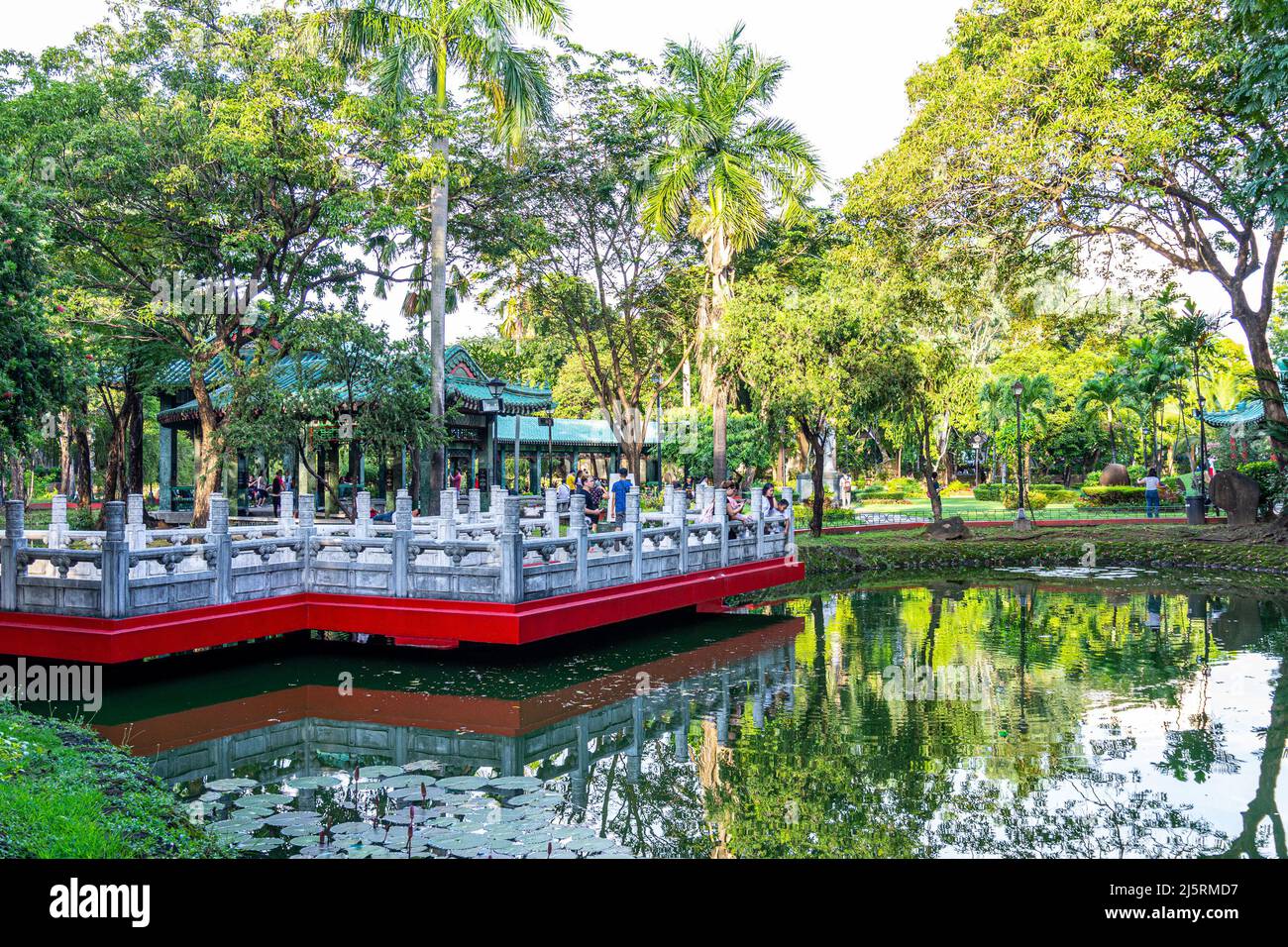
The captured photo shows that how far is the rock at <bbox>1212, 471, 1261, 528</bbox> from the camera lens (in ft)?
89.6

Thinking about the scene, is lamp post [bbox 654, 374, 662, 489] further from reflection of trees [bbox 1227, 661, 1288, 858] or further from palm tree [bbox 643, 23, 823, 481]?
reflection of trees [bbox 1227, 661, 1288, 858]

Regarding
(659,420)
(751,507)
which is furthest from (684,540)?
(659,420)

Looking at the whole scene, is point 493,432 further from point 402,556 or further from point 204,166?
point 402,556

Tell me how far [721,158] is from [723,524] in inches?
490

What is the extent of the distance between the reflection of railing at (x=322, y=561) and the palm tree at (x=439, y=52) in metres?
7.03

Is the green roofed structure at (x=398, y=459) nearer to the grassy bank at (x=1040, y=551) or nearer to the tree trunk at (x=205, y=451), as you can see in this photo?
the tree trunk at (x=205, y=451)

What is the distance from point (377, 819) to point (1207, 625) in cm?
1491

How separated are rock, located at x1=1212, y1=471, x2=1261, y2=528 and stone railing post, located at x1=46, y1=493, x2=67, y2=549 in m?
27.2

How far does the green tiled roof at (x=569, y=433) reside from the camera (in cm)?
3869

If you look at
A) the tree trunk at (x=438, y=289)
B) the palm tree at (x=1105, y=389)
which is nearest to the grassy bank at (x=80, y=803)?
the tree trunk at (x=438, y=289)

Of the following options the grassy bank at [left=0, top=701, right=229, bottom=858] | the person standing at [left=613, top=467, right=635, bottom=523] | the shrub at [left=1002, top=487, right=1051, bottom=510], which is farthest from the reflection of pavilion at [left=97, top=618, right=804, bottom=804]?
the shrub at [left=1002, top=487, right=1051, bottom=510]

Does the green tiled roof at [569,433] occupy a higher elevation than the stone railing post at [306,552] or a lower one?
higher

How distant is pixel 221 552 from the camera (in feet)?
40.7

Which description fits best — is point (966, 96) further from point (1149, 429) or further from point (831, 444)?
point (1149, 429)
